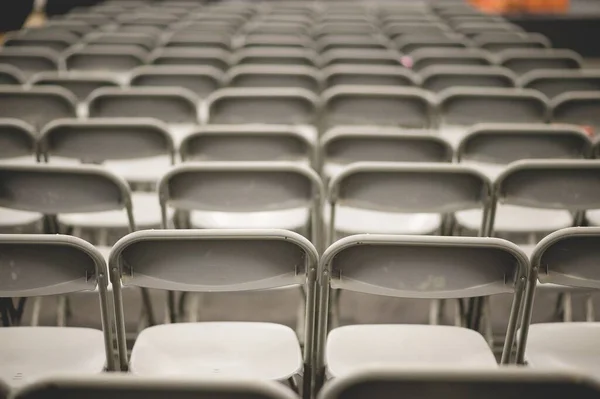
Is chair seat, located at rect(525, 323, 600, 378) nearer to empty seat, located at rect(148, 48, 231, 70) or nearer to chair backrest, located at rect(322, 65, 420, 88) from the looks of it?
chair backrest, located at rect(322, 65, 420, 88)

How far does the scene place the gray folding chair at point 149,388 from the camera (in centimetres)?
107

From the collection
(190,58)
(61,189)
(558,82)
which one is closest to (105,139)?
(61,189)

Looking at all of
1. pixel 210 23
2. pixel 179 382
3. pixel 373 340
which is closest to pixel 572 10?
pixel 210 23

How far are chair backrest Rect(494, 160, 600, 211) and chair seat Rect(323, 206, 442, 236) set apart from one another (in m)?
0.49

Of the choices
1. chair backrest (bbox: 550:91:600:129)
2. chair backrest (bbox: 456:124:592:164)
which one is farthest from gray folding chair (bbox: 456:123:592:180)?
chair backrest (bbox: 550:91:600:129)

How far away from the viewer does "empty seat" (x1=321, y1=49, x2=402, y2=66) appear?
4.61 m

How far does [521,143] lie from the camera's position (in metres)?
2.85

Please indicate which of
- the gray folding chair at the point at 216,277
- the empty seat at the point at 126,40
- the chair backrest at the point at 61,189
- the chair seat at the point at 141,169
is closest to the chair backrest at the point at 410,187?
the gray folding chair at the point at 216,277

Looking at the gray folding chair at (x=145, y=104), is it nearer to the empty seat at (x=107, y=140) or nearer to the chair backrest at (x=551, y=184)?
the empty seat at (x=107, y=140)

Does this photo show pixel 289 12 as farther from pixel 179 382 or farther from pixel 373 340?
pixel 179 382

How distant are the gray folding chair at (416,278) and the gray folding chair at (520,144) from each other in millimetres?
1229

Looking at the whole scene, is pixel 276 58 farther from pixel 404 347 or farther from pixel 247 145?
pixel 404 347

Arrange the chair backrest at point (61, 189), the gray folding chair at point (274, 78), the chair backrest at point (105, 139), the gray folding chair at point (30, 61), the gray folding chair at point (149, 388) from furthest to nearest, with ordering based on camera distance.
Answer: the gray folding chair at point (30, 61)
the gray folding chair at point (274, 78)
the chair backrest at point (105, 139)
the chair backrest at point (61, 189)
the gray folding chair at point (149, 388)

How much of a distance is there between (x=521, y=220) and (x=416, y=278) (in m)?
1.29
